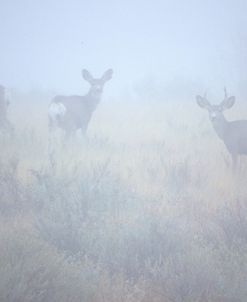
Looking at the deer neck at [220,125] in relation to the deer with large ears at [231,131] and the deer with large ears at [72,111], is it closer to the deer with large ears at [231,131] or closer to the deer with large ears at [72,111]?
the deer with large ears at [231,131]

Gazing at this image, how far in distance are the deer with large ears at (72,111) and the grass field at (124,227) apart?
88cm

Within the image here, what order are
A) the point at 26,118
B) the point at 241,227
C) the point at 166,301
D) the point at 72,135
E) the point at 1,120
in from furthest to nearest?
1. the point at 26,118
2. the point at 1,120
3. the point at 72,135
4. the point at 241,227
5. the point at 166,301

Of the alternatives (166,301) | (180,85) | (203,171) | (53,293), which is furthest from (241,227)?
(180,85)

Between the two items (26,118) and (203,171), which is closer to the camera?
(203,171)

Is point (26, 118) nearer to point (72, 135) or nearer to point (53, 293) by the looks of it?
point (72, 135)

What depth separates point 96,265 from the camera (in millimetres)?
5844

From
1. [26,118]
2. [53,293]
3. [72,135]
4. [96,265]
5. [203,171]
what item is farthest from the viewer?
[26,118]

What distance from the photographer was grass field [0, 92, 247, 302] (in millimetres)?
5098

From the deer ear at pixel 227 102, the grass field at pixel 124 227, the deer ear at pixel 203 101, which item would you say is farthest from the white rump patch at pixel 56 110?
the deer ear at pixel 227 102

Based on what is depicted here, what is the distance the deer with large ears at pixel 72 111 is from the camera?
13.2 metres

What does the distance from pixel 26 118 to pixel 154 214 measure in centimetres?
1164

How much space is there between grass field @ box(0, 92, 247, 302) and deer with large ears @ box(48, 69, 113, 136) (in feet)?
2.90

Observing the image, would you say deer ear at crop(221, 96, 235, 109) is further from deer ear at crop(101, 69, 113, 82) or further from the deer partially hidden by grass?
the deer partially hidden by grass

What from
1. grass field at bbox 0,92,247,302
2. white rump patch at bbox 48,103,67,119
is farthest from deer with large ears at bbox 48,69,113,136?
grass field at bbox 0,92,247,302
